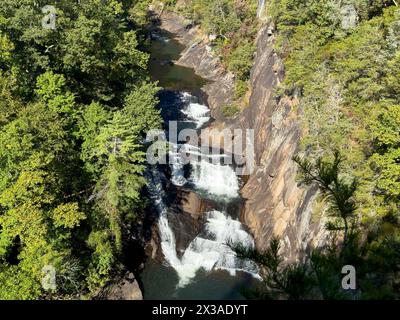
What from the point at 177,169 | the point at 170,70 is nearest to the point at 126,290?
the point at 177,169

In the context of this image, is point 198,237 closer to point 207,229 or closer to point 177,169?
point 207,229

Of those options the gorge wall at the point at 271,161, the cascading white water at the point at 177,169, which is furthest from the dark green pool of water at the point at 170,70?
the cascading white water at the point at 177,169

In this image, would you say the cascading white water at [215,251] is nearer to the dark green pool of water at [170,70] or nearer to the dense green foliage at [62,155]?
the dense green foliage at [62,155]
